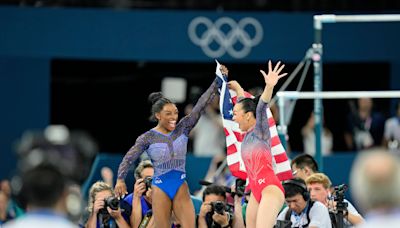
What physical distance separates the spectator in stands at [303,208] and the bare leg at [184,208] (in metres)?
0.75

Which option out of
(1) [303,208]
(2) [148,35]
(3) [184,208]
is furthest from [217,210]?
(2) [148,35]

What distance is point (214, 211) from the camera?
28.2 ft

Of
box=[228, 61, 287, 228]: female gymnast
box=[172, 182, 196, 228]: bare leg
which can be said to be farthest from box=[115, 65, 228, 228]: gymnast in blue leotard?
box=[228, 61, 287, 228]: female gymnast

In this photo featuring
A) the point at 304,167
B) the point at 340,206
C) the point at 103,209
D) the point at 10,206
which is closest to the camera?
→ the point at 340,206

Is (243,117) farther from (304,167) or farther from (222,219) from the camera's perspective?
(304,167)

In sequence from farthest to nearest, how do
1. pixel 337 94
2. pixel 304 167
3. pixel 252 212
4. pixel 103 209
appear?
pixel 337 94
pixel 304 167
pixel 103 209
pixel 252 212

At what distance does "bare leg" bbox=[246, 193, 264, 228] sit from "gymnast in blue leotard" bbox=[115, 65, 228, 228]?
1.61 feet

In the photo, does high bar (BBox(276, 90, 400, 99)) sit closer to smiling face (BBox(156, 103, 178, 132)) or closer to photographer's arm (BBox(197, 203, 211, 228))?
photographer's arm (BBox(197, 203, 211, 228))

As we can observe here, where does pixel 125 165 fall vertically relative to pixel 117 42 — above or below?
below

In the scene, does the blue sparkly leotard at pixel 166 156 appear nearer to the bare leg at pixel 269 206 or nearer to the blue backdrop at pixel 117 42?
the bare leg at pixel 269 206

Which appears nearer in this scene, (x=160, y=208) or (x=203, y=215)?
(x=160, y=208)

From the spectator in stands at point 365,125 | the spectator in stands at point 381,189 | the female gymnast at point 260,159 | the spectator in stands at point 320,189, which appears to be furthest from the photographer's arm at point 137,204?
the spectator in stands at point 365,125

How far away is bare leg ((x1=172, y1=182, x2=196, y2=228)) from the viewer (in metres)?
8.34

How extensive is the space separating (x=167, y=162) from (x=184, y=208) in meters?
0.38
